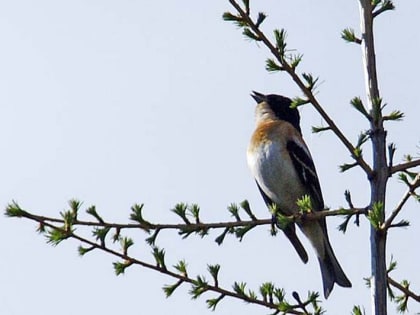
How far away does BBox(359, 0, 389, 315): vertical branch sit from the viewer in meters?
4.25

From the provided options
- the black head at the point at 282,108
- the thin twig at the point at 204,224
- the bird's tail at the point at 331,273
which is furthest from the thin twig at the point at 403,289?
the black head at the point at 282,108

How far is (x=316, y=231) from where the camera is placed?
7.61 metres

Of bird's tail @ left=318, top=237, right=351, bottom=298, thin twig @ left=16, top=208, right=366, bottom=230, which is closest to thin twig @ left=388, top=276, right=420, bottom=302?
thin twig @ left=16, top=208, right=366, bottom=230

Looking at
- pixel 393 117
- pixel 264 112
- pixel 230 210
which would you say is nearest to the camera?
pixel 393 117

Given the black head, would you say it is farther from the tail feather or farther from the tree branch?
the tree branch

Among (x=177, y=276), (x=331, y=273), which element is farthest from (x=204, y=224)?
(x=331, y=273)

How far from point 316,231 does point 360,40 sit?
297 cm

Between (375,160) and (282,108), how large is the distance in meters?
4.08

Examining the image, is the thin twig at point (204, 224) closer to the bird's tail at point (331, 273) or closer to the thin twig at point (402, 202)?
the thin twig at point (402, 202)

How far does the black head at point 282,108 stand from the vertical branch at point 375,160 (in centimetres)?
369

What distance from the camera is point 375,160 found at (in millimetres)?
4633

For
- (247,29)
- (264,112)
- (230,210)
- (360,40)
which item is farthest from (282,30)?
(264,112)

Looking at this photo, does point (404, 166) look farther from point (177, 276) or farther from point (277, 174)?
point (277, 174)

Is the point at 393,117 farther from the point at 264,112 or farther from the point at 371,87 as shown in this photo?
the point at 264,112
